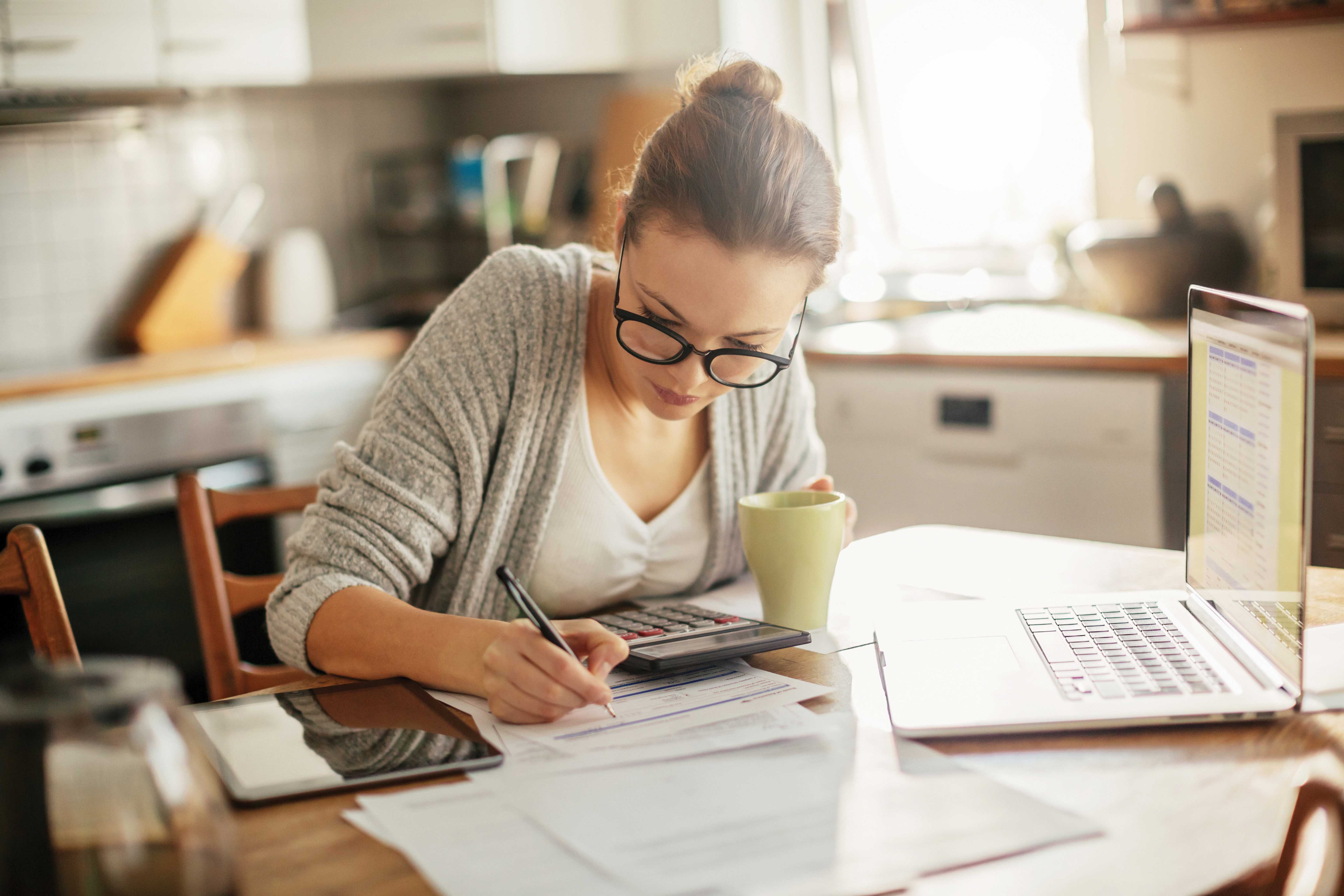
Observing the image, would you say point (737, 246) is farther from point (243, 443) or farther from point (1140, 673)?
Result: point (243, 443)

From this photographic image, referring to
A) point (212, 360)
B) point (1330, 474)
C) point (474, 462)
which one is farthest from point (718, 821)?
point (212, 360)

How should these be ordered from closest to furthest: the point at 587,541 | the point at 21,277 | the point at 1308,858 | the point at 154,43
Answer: the point at 1308,858 → the point at 587,541 → the point at 154,43 → the point at 21,277

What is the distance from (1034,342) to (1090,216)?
0.65 m

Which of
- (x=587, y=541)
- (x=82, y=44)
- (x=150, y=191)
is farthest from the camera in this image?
(x=150, y=191)

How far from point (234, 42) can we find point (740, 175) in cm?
228

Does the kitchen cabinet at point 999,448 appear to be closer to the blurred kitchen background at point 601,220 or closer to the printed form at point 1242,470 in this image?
the blurred kitchen background at point 601,220

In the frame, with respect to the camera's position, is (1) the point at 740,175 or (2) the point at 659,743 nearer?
(2) the point at 659,743

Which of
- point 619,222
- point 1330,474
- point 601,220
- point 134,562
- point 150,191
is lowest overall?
point 134,562

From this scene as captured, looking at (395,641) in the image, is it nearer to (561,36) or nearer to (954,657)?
(954,657)

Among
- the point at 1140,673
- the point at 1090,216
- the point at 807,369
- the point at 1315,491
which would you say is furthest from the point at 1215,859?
the point at 1090,216

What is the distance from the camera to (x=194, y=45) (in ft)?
9.29

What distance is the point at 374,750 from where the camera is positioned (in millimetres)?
816

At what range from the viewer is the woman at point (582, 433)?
101 cm

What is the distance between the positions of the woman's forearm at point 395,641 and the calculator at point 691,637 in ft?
0.36
